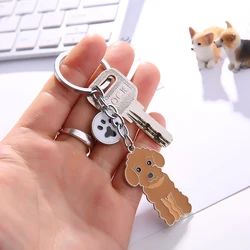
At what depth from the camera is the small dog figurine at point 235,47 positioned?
707 millimetres

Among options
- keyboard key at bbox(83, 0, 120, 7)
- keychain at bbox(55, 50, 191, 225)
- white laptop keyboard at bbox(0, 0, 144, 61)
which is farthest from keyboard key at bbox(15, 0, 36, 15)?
keychain at bbox(55, 50, 191, 225)

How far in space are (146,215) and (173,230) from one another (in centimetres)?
5

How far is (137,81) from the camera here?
69 centimetres

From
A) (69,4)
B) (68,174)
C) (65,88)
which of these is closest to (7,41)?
(69,4)

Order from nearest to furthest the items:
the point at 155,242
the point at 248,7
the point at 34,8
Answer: the point at 155,242 → the point at 248,7 → the point at 34,8

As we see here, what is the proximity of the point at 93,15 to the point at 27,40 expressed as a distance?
14cm

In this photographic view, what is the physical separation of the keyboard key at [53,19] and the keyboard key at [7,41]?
71 mm

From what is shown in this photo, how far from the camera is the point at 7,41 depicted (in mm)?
Answer: 896

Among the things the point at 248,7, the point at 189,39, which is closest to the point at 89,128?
the point at 189,39

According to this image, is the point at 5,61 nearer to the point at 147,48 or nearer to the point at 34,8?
the point at 34,8

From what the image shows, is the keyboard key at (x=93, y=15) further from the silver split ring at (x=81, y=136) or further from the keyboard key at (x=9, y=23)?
the silver split ring at (x=81, y=136)

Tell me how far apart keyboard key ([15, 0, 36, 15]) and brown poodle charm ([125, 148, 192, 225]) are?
0.46 metres

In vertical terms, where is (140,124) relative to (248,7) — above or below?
below

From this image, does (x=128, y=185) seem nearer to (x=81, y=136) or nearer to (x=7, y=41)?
(x=81, y=136)
